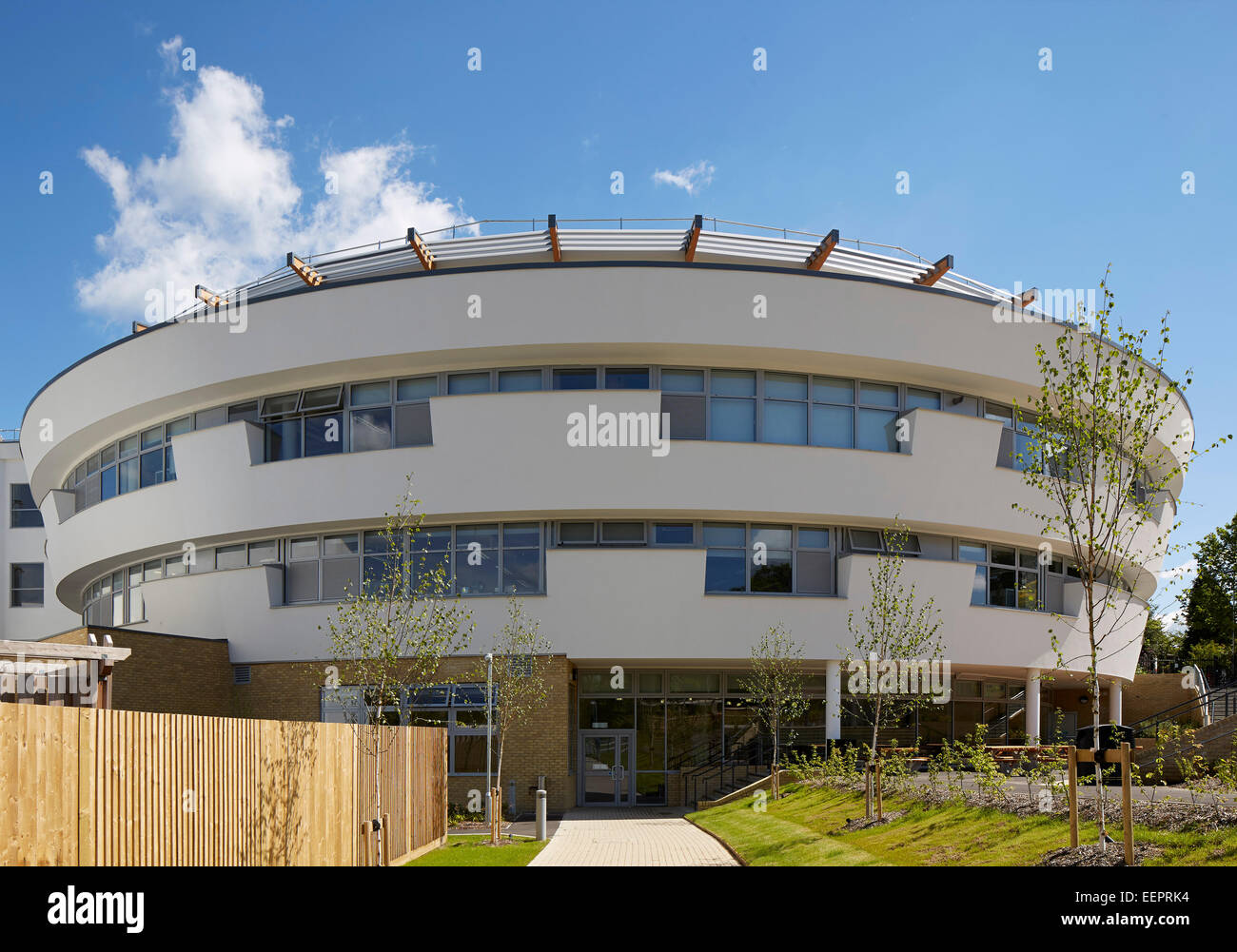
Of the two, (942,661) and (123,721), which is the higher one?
(123,721)

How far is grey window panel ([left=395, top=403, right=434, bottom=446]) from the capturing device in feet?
93.7

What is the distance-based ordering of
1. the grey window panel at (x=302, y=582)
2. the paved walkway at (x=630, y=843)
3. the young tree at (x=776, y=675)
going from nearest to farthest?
the paved walkway at (x=630, y=843), the young tree at (x=776, y=675), the grey window panel at (x=302, y=582)

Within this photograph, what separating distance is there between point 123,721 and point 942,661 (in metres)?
24.2

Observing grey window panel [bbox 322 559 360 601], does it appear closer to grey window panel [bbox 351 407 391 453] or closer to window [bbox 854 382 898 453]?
grey window panel [bbox 351 407 391 453]

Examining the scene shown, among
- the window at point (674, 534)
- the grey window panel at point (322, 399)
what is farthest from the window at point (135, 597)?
the window at point (674, 534)

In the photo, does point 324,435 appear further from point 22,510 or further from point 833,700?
point 22,510

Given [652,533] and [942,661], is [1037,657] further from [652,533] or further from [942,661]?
[652,533]

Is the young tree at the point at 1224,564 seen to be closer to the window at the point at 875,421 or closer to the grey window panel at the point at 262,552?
the window at the point at 875,421

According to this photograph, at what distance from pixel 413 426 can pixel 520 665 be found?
6918mm

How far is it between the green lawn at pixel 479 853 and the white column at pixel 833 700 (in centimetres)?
1090

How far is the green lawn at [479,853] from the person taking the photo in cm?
1752

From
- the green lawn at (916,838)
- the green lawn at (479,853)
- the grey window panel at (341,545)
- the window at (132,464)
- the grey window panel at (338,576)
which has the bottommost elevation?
the green lawn at (479,853)
